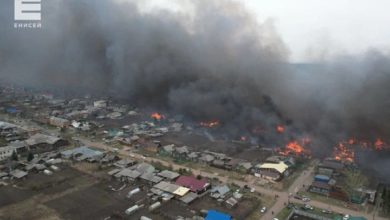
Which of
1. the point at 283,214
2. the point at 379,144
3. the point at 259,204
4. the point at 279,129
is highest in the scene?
the point at 279,129

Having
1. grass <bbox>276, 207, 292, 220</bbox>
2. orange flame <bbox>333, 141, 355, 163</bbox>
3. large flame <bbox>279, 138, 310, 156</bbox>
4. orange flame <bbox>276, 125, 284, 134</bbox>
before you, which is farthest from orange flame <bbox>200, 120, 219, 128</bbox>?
grass <bbox>276, 207, 292, 220</bbox>

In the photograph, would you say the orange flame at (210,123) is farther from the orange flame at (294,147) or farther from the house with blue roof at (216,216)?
the house with blue roof at (216,216)

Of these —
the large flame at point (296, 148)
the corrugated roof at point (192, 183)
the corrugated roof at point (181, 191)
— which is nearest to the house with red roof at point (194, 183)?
the corrugated roof at point (192, 183)

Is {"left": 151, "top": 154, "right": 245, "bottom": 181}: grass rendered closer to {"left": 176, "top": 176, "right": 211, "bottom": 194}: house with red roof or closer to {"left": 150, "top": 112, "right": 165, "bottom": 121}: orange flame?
{"left": 176, "top": 176, "right": 211, "bottom": 194}: house with red roof

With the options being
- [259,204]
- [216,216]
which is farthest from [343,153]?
[216,216]

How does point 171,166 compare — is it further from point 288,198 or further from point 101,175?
point 288,198

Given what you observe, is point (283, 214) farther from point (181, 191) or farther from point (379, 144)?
point (379, 144)

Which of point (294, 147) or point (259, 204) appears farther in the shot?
point (294, 147)

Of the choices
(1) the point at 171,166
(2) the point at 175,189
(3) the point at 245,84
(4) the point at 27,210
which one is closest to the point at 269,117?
(3) the point at 245,84
